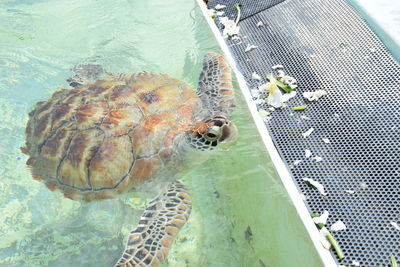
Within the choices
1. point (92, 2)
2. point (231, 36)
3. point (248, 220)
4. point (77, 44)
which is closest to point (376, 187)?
point (248, 220)

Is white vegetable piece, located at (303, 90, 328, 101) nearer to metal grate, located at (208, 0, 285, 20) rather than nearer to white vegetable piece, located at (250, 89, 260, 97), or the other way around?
white vegetable piece, located at (250, 89, 260, 97)

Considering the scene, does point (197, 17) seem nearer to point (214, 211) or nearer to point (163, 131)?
point (163, 131)

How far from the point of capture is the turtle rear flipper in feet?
11.9

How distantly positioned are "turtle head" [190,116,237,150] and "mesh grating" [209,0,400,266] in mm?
348

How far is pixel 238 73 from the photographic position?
9.91ft

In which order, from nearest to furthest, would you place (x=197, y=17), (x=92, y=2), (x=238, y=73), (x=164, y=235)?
(x=164, y=235) → (x=238, y=73) → (x=197, y=17) → (x=92, y=2)

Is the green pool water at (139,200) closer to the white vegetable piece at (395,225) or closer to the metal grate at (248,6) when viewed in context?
the metal grate at (248,6)

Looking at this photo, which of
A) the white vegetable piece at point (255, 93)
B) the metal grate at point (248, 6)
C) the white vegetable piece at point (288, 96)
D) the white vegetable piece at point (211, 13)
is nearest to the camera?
the white vegetable piece at point (288, 96)

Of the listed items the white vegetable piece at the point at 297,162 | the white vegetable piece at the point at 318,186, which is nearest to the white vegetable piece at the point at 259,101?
the white vegetable piece at the point at 297,162

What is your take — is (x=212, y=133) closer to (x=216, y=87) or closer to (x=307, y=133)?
(x=307, y=133)

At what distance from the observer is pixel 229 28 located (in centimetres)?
347

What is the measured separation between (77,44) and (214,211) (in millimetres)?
3023

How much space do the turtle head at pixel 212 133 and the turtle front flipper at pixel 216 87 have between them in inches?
18.2

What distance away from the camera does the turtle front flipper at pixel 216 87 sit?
2979 mm
